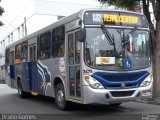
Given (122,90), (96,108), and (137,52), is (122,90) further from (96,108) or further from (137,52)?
(96,108)

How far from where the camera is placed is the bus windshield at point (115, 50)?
38.2 feet

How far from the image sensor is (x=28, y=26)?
181 ft

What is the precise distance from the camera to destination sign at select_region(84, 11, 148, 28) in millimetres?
11953

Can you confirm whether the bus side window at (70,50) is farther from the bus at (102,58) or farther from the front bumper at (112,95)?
the front bumper at (112,95)

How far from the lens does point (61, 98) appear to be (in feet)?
44.0

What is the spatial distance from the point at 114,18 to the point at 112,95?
2.37 m

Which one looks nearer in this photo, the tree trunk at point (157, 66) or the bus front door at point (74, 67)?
the bus front door at point (74, 67)

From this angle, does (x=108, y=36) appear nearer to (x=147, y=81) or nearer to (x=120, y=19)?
(x=120, y=19)

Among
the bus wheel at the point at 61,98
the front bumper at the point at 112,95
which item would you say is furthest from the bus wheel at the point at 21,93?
the front bumper at the point at 112,95

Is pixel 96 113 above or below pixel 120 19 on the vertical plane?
below

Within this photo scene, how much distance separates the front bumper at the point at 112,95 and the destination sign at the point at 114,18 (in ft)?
6.57

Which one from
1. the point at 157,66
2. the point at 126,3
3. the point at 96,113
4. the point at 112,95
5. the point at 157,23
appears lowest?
the point at 96,113

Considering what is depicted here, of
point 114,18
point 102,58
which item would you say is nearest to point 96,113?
point 102,58

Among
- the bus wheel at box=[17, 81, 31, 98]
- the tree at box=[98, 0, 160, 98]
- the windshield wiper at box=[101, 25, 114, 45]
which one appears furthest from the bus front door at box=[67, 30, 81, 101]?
the bus wheel at box=[17, 81, 31, 98]
